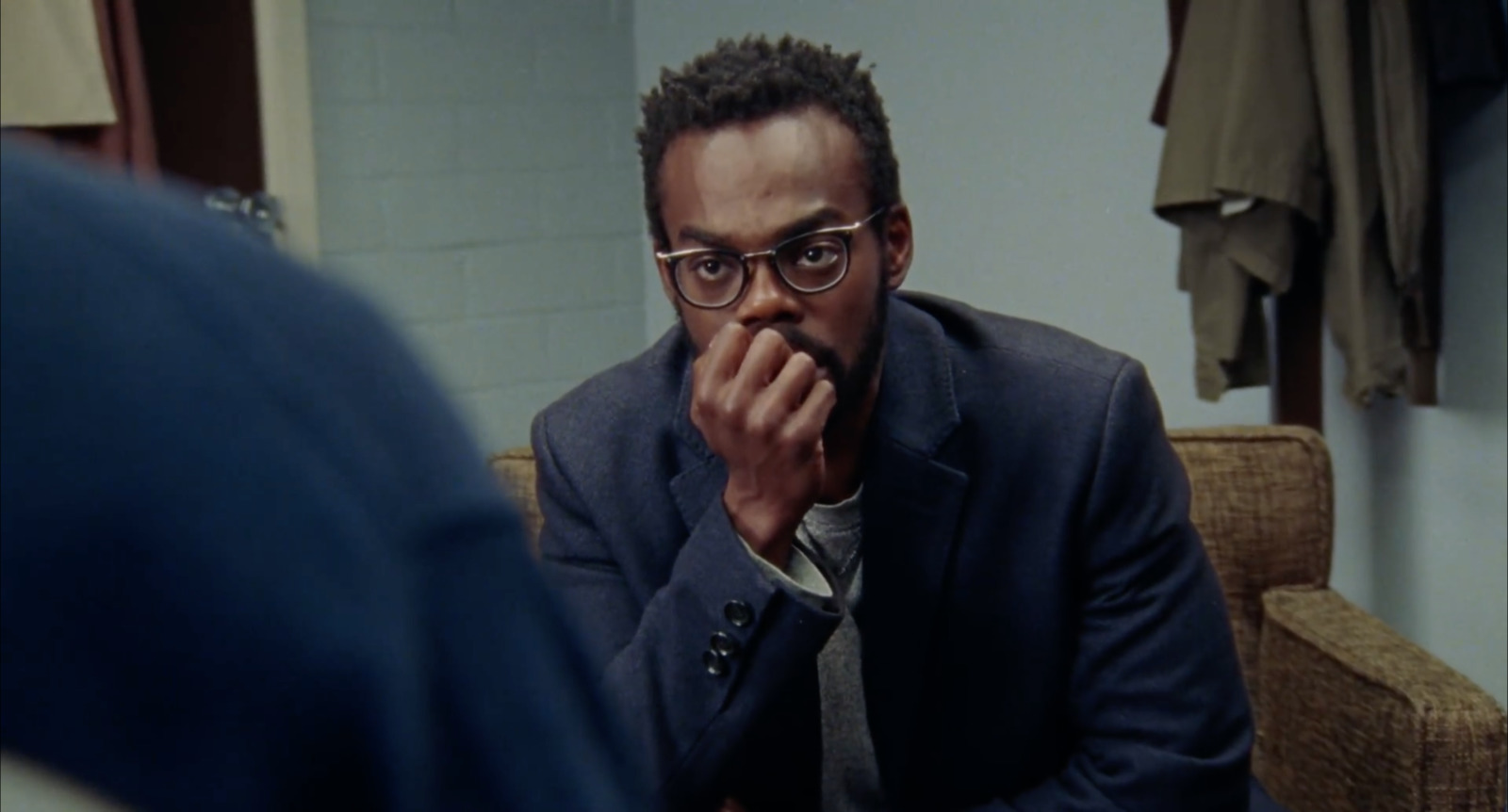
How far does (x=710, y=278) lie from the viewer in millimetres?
1302

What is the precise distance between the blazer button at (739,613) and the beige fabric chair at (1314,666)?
252mm

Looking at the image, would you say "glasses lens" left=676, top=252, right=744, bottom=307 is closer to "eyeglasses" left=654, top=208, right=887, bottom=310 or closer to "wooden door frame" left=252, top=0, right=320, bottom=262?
"eyeglasses" left=654, top=208, right=887, bottom=310

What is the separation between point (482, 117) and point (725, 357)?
1737 mm

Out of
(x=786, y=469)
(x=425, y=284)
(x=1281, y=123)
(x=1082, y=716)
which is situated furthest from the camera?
(x=425, y=284)

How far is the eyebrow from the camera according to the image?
1.28 metres

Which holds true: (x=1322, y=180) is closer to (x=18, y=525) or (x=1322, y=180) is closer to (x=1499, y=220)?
(x=1499, y=220)

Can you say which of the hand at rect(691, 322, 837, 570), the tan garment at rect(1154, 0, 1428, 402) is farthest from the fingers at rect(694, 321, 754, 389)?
the tan garment at rect(1154, 0, 1428, 402)

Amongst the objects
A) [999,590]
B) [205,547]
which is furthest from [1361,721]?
[205,547]

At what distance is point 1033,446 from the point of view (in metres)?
1.37

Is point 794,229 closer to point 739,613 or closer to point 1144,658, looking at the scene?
point 739,613

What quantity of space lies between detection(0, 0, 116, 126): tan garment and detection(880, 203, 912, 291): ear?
120cm

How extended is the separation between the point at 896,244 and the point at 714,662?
38cm

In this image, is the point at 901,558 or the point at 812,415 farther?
the point at 901,558

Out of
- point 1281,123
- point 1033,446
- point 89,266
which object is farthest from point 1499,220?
point 89,266
